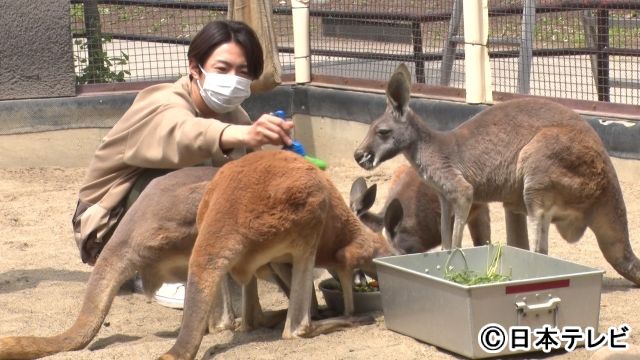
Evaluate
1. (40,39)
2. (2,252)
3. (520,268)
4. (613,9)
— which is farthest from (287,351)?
(40,39)

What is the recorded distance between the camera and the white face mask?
5.02m

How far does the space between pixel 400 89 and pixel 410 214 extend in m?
0.70

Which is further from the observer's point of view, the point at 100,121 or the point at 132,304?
the point at 100,121

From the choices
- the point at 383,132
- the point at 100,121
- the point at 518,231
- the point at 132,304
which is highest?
the point at 383,132

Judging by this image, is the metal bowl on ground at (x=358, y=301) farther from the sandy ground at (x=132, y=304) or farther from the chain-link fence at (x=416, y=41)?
the chain-link fence at (x=416, y=41)

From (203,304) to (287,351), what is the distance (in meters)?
0.44

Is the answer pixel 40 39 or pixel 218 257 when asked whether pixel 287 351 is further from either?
pixel 40 39

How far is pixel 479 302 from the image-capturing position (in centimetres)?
417

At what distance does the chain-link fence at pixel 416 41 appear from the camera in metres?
7.87

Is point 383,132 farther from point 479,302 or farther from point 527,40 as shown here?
point 527,40

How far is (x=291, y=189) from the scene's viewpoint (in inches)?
176

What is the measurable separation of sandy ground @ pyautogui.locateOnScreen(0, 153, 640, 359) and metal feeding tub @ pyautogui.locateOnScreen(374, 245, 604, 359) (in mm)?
93

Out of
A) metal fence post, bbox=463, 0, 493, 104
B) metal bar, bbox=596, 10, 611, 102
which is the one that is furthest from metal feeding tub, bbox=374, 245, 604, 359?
metal fence post, bbox=463, 0, 493, 104

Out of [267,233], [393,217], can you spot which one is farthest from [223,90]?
[393,217]
